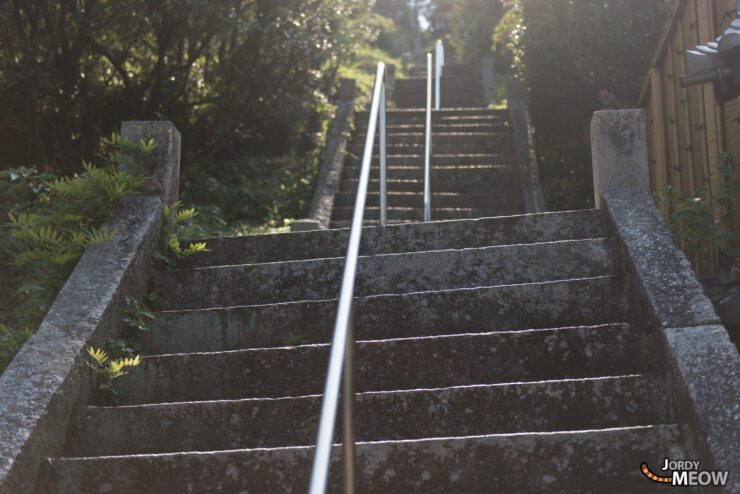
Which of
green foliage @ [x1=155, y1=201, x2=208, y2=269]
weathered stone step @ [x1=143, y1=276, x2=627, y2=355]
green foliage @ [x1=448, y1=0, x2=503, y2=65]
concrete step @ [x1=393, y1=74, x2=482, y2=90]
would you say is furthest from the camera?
green foliage @ [x1=448, y1=0, x2=503, y2=65]

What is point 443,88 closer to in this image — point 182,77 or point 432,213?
point 182,77

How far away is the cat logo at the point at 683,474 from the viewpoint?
2.39 metres

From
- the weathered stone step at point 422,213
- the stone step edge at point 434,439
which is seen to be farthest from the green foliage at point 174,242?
the weathered stone step at point 422,213

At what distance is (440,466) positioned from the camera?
2590mm

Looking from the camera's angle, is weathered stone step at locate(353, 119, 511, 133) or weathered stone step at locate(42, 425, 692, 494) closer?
weathered stone step at locate(42, 425, 692, 494)

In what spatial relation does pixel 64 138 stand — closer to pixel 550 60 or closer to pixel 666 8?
pixel 550 60

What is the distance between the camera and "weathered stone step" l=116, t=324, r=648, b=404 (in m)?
3.12

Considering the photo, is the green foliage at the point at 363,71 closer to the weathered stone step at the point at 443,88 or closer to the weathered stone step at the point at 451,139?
the weathered stone step at the point at 443,88

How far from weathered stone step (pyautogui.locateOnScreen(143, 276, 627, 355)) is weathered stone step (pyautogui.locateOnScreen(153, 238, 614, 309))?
236 mm

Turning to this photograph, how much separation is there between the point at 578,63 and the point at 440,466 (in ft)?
20.3

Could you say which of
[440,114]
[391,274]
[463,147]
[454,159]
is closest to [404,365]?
[391,274]

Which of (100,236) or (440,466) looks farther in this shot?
(100,236)

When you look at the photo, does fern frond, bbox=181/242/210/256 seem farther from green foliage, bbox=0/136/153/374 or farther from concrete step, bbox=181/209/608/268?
green foliage, bbox=0/136/153/374

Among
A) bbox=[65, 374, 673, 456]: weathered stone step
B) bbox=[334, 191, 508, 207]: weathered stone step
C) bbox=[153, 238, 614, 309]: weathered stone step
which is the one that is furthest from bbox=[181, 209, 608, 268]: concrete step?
bbox=[334, 191, 508, 207]: weathered stone step
